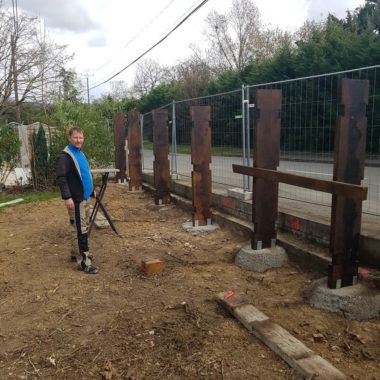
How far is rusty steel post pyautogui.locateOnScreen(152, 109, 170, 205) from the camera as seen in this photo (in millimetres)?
8695

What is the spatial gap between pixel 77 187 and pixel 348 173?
3018 millimetres

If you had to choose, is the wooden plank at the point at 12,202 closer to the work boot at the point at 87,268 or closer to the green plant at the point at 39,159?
the green plant at the point at 39,159

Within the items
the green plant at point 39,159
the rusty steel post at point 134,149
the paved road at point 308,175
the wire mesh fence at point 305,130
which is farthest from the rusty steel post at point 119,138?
the wire mesh fence at point 305,130

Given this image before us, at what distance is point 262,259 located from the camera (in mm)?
4902

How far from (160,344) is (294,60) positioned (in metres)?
16.1

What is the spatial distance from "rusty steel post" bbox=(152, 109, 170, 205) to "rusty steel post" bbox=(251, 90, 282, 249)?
4.04 metres

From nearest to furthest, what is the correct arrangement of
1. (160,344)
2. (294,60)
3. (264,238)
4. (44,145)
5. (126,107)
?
(160,344) → (264,238) → (44,145) → (294,60) → (126,107)

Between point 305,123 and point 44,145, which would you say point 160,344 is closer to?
point 305,123

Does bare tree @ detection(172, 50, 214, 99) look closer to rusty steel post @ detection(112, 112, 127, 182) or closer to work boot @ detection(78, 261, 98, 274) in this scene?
rusty steel post @ detection(112, 112, 127, 182)

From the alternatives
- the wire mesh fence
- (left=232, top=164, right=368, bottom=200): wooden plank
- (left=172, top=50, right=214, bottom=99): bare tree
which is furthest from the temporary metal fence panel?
(left=172, top=50, right=214, bottom=99): bare tree

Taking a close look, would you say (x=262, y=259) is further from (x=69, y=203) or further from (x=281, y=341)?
(x=69, y=203)

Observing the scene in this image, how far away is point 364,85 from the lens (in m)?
3.76

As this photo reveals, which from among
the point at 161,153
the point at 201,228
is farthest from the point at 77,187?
the point at 161,153

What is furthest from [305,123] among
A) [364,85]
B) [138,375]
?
[138,375]
